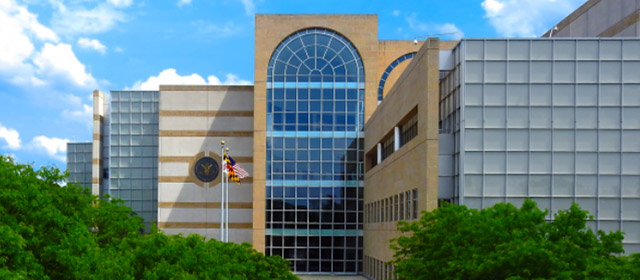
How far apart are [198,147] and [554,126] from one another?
4343 cm

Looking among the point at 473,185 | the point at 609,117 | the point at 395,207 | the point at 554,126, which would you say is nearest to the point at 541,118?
the point at 554,126

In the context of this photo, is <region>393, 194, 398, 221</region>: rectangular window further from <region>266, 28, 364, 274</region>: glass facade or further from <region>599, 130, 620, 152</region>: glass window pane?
<region>266, 28, 364, 274</region>: glass facade

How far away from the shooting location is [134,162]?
85.9 meters

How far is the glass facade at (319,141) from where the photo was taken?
67.1 meters

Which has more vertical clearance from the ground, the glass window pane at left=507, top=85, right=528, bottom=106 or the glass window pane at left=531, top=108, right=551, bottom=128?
the glass window pane at left=507, top=85, right=528, bottom=106

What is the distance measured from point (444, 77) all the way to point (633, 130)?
10040mm

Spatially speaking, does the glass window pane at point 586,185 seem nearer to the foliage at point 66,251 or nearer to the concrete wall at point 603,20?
the concrete wall at point 603,20

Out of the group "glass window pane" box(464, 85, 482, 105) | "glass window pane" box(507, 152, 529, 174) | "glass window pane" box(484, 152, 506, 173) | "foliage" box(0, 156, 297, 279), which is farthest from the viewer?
"glass window pane" box(464, 85, 482, 105)

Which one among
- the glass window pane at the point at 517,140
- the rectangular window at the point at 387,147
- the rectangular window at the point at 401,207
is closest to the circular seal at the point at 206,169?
the rectangular window at the point at 387,147

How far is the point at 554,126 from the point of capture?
36219mm

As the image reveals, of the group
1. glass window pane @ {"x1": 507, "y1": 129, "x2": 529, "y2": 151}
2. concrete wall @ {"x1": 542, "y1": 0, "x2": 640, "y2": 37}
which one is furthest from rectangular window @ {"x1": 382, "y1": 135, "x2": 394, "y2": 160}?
glass window pane @ {"x1": 507, "y1": 129, "x2": 529, "y2": 151}

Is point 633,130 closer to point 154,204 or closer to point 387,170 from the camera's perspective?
point 387,170

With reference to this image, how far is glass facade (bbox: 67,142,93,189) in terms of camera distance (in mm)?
98375

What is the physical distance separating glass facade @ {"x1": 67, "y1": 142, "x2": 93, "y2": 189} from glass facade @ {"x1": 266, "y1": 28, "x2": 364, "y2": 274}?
4076 centimetres
